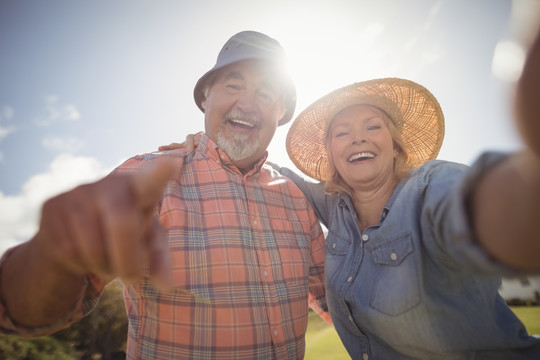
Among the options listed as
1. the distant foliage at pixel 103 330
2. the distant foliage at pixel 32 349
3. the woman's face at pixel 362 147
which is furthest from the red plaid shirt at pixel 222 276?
the distant foliage at pixel 103 330

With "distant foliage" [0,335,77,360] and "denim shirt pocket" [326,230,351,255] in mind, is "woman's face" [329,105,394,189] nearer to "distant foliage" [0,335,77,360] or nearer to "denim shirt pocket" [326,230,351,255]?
"denim shirt pocket" [326,230,351,255]

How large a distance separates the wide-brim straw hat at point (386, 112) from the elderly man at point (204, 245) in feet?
1.28

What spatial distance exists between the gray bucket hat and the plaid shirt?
0.74 m

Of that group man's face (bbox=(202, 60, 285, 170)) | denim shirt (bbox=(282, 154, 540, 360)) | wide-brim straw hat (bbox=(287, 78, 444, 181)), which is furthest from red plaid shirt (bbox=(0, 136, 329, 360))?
wide-brim straw hat (bbox=(287, 78, 444, 181))

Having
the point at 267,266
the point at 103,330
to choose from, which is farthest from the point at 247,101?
the point at 103,330

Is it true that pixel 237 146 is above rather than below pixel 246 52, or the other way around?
below

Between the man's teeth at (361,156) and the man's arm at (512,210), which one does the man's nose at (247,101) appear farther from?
the man's arm at (512,210)

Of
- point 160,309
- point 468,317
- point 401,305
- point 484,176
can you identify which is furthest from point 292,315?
point 484,176

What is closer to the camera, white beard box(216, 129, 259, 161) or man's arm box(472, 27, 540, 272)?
man's arm box(472, 27, 540, 272)

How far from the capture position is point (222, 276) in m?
1.56

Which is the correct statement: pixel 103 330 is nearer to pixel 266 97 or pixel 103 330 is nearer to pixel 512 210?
pixel 266 97

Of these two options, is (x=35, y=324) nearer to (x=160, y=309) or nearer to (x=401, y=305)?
(x=160, y=309)

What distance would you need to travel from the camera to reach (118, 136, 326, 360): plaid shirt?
4.74 ft

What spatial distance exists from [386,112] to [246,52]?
137cm
